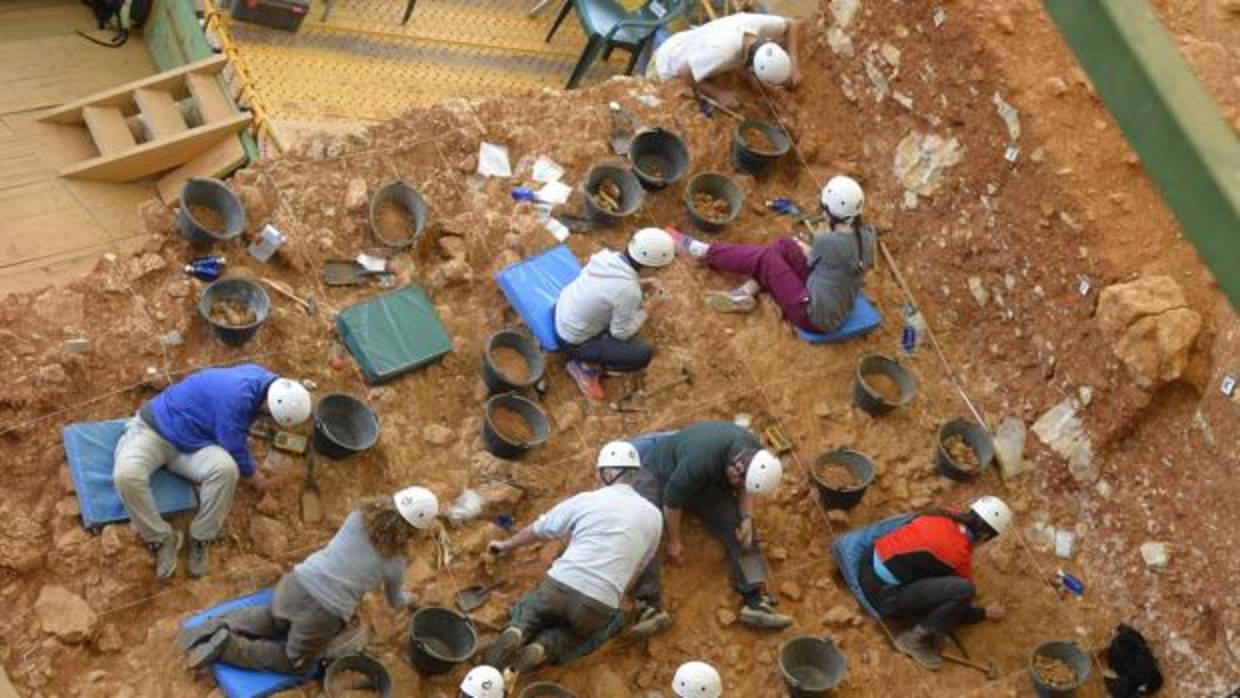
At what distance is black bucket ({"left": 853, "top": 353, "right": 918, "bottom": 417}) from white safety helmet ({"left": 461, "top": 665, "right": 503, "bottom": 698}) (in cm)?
381

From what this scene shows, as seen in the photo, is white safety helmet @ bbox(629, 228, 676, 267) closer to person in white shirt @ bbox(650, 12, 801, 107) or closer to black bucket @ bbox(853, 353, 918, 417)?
black bucket @ bbox(853, 353, 918, 417)

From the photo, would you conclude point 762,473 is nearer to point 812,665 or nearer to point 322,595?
point 812,665

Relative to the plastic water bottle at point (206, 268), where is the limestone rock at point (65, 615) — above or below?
below

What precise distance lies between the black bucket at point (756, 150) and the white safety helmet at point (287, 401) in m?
4.67

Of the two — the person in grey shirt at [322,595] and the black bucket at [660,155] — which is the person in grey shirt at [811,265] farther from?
the person in grey shirt at [322,595]

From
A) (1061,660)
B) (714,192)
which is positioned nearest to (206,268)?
(714,192)

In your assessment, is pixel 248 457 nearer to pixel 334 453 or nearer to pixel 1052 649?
pixel 334 453

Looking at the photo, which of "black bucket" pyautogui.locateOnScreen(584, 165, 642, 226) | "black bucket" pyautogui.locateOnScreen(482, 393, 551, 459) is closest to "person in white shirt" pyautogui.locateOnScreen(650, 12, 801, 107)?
"black bucket" pyautogui.locateOnScreen(584, 165, 642, 226)

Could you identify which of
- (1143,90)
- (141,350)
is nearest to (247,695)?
(141,350)

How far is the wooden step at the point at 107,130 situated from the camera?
13078 mm

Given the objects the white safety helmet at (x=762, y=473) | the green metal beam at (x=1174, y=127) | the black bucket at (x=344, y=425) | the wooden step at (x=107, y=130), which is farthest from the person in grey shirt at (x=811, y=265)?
the green metal beam at (x=1174, y=127)

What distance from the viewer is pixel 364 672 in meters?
8.53

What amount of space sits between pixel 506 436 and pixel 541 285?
132 cm

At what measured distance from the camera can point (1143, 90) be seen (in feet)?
11.6
